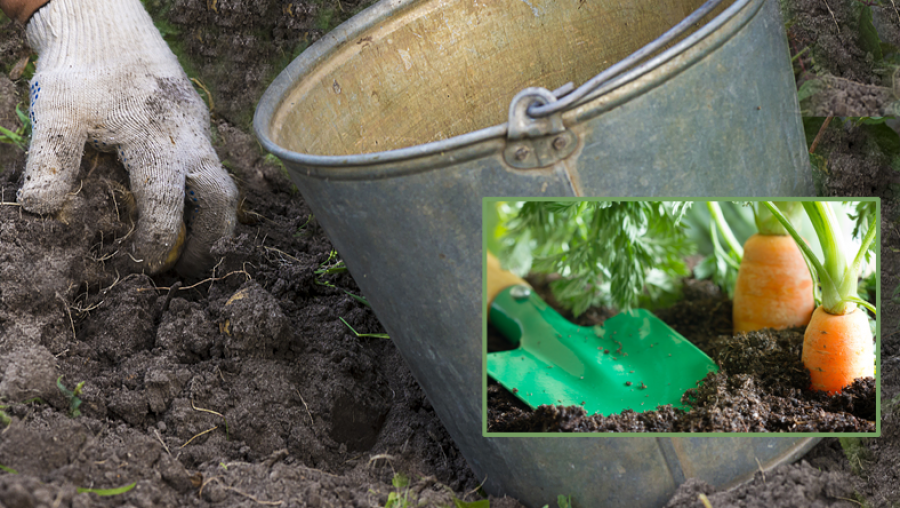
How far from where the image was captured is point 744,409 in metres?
1.37

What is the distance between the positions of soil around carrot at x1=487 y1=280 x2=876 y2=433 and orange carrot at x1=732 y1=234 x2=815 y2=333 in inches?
6.7

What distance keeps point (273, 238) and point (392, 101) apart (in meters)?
0.56

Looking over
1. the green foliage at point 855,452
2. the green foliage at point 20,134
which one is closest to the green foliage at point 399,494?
the green foliage at point 855,452

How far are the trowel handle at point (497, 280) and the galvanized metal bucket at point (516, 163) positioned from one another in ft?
1.83

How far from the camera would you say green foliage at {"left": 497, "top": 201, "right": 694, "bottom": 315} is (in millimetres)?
1779

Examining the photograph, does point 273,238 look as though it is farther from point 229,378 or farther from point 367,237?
point 367,237

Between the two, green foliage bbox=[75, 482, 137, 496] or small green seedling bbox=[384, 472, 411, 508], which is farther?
small green seedling bbox=[384, 472, 411, 508]

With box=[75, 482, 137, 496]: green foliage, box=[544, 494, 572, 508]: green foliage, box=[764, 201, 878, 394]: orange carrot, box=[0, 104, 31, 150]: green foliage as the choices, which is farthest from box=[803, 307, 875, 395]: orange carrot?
box=[0, 104, 31, 150]: green foliage

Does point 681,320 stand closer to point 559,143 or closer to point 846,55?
point 846,55

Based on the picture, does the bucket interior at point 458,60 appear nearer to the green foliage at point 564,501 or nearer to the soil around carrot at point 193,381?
the soil around carrot at point 193,381

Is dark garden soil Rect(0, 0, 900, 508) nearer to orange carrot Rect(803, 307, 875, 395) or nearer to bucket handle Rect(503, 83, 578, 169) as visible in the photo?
orange carrot Rect(803, 307, 875, 395)

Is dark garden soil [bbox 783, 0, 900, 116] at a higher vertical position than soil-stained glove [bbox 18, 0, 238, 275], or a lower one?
lower

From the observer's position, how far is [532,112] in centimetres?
104

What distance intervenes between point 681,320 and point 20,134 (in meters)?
2.06
